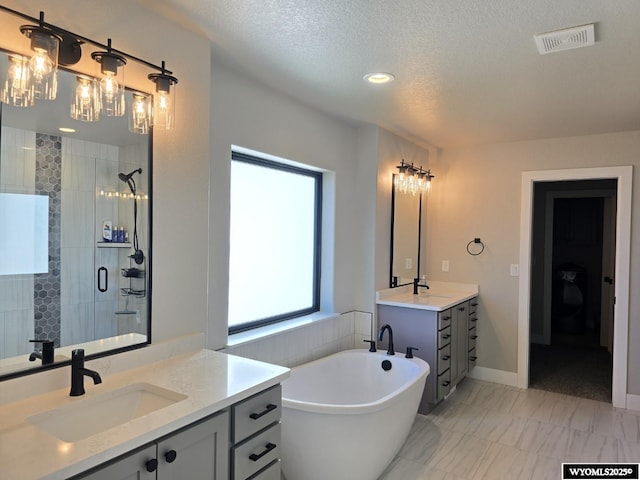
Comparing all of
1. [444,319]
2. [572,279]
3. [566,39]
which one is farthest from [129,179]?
[572,279]

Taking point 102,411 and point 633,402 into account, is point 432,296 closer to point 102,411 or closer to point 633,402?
point 633,402

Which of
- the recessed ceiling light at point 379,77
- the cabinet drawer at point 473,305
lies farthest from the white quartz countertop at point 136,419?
the cabinet drawer at point 473,305

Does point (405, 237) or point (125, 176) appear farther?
point (405, 237)

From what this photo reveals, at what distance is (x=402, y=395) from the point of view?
8.84 ft

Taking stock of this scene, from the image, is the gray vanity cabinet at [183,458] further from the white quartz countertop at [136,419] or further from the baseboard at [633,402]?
the baseboard at [633,402]

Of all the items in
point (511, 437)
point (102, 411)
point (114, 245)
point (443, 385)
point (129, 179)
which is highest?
point (129, 179)

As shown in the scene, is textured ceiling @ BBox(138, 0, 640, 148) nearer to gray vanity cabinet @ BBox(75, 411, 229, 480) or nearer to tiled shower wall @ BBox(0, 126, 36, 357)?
tiled shower wall @ BBox(0, 126, 36, 357)

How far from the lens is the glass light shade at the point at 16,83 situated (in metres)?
1.44

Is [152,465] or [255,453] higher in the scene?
[152,465]

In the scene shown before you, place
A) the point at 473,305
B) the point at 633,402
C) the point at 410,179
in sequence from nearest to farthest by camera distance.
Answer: the point at 633,402 → the point at 410,179 → the point at 473,305

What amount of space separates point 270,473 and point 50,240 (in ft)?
4.18

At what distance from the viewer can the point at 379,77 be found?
8.79 ft

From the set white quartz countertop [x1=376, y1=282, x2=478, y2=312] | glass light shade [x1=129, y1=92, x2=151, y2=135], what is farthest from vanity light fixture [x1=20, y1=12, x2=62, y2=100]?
white quartz countertop [x1=376, y1=282, x2=478, y2=312]

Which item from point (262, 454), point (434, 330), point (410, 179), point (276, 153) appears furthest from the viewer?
point (410, 179)
